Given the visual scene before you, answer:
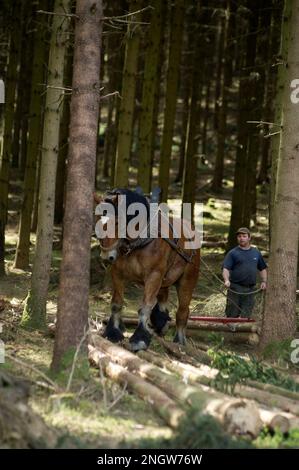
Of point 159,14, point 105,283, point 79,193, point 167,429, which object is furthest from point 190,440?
point 159,14

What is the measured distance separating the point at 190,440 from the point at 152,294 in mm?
4473

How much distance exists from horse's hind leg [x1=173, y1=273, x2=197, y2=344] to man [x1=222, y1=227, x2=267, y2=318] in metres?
1.01

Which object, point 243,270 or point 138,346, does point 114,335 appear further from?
point 243,270

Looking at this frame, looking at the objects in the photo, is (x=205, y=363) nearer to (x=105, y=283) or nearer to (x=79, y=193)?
(x=79, y=193)

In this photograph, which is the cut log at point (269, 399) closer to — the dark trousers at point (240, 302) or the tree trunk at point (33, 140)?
the dark trousers at point (240, 302)

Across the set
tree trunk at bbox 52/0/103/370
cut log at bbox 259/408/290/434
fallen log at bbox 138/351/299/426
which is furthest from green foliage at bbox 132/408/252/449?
tree trunk at bbox 52/0/103/370

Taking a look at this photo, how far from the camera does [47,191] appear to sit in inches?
475

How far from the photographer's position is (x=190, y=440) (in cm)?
635

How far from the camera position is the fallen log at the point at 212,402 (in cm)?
681

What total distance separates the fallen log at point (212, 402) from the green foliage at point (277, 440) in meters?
0.09

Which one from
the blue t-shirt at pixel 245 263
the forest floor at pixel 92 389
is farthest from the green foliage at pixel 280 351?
the blue t-shirt at pixel 245 263

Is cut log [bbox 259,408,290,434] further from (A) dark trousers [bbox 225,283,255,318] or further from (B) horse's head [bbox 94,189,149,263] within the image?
(A) dark trousers [bbox 225,283,255,318]

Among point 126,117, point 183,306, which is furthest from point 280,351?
point 126,117

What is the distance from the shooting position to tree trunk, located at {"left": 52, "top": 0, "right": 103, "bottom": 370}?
8.65 meters
